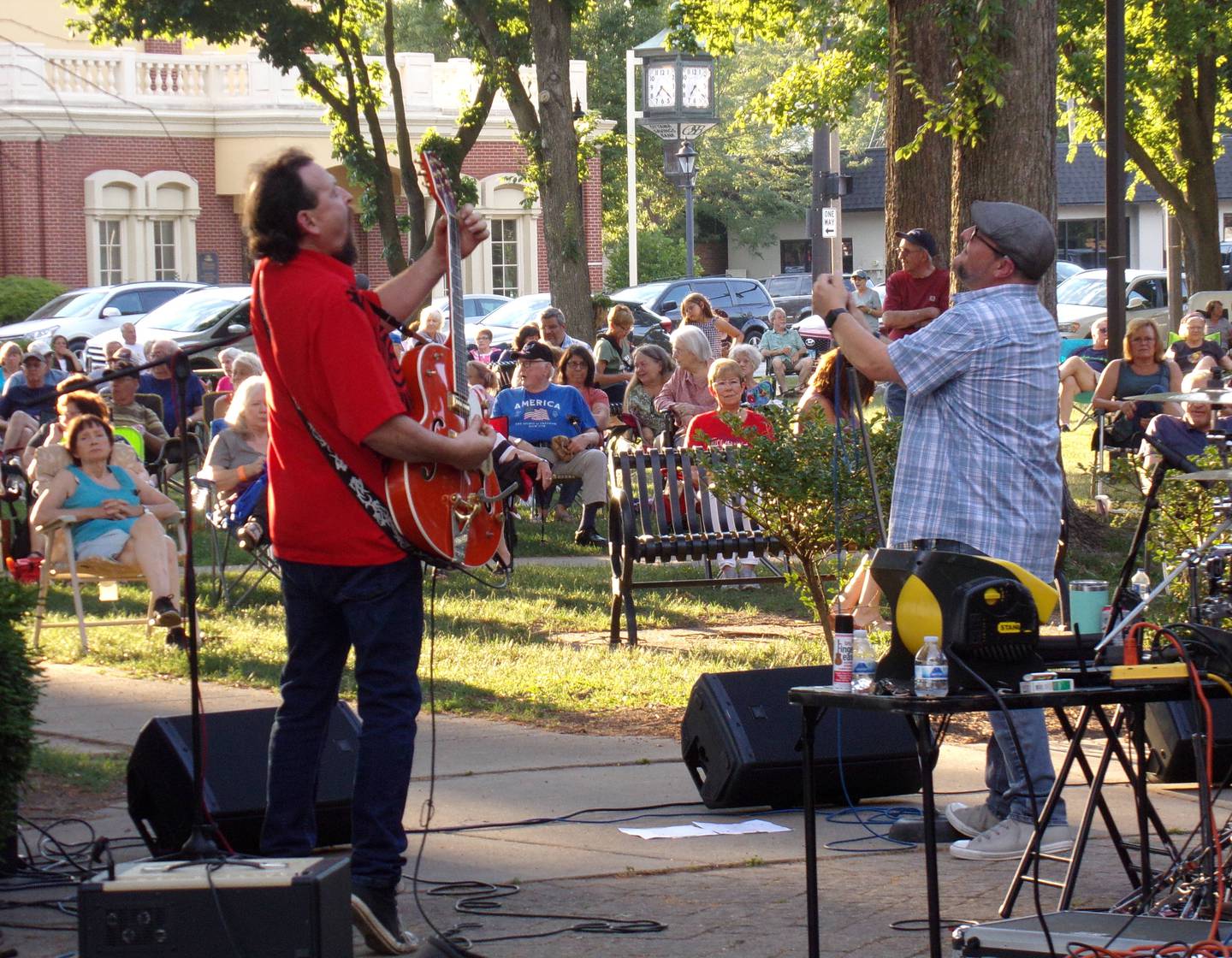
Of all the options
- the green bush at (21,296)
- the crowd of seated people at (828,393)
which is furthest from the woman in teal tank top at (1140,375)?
the green bush at (21,296)

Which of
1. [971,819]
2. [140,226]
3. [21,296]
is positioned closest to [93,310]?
[21,296]

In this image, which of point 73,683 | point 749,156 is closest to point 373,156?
point 73,683

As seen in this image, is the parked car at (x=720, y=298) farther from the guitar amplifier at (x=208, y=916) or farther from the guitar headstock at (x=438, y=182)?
the guitar amplifier at (x=208, y=916)

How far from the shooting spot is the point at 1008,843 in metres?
5.51

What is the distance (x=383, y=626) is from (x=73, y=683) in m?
4.90

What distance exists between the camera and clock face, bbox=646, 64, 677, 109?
109 feet

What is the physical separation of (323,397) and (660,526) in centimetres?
563

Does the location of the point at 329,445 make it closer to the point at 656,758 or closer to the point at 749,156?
the point at 656,758

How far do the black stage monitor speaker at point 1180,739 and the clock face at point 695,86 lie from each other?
91.6ft

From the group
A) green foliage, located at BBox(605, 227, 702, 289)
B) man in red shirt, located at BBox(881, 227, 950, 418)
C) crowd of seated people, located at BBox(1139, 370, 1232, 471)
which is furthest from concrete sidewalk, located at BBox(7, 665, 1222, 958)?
green foliage, located at BBox(605, 227, 702, 289)

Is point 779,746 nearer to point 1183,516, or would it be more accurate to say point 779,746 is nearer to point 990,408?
point 990,408

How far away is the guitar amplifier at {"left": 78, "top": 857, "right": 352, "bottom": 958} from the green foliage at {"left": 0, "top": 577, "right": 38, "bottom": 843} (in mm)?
1398

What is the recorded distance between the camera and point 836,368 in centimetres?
589

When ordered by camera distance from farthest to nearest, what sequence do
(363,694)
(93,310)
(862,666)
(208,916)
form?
(93,310)
(363,694)
(862,666)
(208,916)
